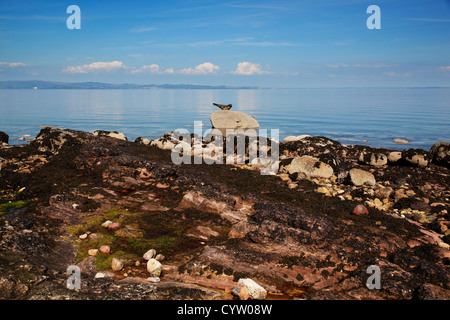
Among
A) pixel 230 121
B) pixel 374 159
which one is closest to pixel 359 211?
pixel 374 159

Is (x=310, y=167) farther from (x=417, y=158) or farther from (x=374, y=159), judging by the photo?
(x=417, y=158)

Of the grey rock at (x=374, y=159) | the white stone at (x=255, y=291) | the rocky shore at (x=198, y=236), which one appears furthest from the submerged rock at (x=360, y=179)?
the white stone at (x=255, y=291)

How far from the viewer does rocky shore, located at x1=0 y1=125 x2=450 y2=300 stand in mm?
5336

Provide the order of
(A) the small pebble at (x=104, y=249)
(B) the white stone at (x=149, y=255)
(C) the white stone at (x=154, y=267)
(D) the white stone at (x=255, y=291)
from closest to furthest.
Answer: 1. (D) the white stone at (x=255, y=291)
2. (C) the white stone at (x=154, y=267)
3. (B) the white stone at (x=149, y=255)
4. (A) the small pebble at (x=104, y=249)

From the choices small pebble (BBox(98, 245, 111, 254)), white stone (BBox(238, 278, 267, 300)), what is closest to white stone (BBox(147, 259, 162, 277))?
small pebble (BBox(98, 245, 111, 254))

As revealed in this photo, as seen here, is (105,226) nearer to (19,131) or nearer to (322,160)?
(322,160)

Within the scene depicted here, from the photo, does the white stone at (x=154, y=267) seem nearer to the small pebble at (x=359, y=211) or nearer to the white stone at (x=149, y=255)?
the white stone at (x=149, y=255)

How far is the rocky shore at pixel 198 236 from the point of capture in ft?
17.5

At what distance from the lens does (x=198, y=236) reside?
736cm

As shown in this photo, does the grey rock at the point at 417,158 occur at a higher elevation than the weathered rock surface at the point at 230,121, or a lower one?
lower

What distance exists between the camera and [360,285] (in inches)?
220

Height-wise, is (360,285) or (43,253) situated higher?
(43,253)
